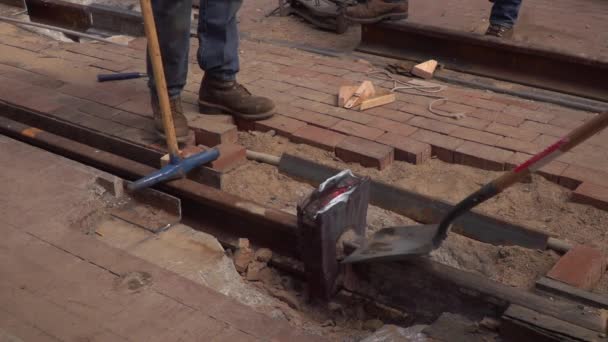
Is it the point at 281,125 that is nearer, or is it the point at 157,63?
the point at 157,63

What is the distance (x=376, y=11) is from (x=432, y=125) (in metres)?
1.83

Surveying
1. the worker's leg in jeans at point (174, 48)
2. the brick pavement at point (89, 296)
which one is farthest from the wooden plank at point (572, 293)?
the worker's leg in jeans at point (174, 48)

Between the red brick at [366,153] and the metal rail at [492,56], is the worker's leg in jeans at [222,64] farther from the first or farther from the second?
the metal rail at [492,56]

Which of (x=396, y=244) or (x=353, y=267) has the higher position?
(x=396, y=244)

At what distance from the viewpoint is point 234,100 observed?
14.1 feet

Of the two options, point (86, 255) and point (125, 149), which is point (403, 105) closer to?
point (125, 149)

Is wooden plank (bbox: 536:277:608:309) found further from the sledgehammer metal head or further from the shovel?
the sledgehammer metal head

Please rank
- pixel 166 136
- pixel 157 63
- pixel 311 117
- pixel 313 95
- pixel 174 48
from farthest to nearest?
pixel 313 95 < pixel 311 117 < pixel 174 48 < pixel 166 136 < pixel 157 63

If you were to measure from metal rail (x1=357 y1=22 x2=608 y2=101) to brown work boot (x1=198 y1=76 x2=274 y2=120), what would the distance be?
1852 mm

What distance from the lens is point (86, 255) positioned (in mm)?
2891

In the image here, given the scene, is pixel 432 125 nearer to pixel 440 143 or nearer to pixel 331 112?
pixel 440 143

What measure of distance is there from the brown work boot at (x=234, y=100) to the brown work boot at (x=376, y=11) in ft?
6.08

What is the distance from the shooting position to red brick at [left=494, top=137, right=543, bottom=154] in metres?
3.99

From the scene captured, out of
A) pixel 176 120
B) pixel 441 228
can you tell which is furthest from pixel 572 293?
pixel 176 120
